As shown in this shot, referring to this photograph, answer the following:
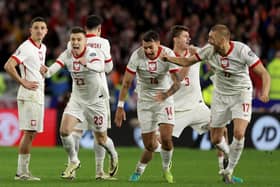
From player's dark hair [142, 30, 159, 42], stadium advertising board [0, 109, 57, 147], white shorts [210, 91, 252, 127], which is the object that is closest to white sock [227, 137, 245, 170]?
white shorts [210, 91, 252, 127]

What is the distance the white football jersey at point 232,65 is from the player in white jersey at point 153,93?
22.6 inches

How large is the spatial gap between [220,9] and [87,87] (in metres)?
12.5

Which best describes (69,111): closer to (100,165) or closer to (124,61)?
(100,165)

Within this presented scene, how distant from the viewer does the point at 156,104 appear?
15.7m

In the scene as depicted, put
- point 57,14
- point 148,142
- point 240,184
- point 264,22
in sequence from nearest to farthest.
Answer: point 240,184 < point 148,142 < point 264,22 < point 57,14

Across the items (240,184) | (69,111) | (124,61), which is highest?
(124,61)

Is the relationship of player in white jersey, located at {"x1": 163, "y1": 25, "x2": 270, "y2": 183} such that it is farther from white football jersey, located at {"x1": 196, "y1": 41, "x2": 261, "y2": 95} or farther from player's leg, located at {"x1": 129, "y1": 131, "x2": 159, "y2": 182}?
player's leg, located at {"x1": 129, "y1": 131, "x2": 159, "y2": 182}

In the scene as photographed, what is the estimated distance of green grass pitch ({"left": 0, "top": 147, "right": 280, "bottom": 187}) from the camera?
587 inches

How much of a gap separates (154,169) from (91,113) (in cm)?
273

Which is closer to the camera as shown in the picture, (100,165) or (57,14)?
(100,165)

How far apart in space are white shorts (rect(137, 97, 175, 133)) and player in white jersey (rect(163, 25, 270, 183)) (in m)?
0.65

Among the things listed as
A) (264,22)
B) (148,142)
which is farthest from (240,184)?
(264,22)

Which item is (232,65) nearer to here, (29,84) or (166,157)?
(166,157)

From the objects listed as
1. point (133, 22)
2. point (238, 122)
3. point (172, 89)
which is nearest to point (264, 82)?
point (238, 122)
